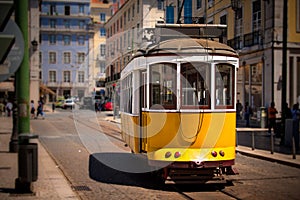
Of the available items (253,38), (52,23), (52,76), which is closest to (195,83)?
(253,38)

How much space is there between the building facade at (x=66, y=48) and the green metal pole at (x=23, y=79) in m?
60.7

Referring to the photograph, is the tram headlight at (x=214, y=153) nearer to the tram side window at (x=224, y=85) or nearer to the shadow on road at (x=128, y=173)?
the shadow on road at (x=128, y=173)

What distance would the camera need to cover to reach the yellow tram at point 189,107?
32.9 ft

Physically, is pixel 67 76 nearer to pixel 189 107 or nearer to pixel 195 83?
pixel 195 83

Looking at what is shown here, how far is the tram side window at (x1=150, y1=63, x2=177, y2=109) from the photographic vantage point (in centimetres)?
1035

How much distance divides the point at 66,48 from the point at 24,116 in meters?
71.8

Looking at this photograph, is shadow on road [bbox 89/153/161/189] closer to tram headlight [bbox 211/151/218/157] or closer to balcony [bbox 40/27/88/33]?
tram headlight [bbox 211/151/218/157]

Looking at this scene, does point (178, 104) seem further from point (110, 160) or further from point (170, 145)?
point (110, 160)

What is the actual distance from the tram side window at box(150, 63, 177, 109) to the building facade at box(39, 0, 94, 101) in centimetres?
5994

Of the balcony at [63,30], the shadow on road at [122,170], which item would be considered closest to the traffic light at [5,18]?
the shadow on road at [122,170]

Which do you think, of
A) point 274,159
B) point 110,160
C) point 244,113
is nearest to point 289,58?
point 244,113

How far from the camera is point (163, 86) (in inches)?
416

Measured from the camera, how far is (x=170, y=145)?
10047 millimetres

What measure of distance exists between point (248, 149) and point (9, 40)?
41.6 feet
